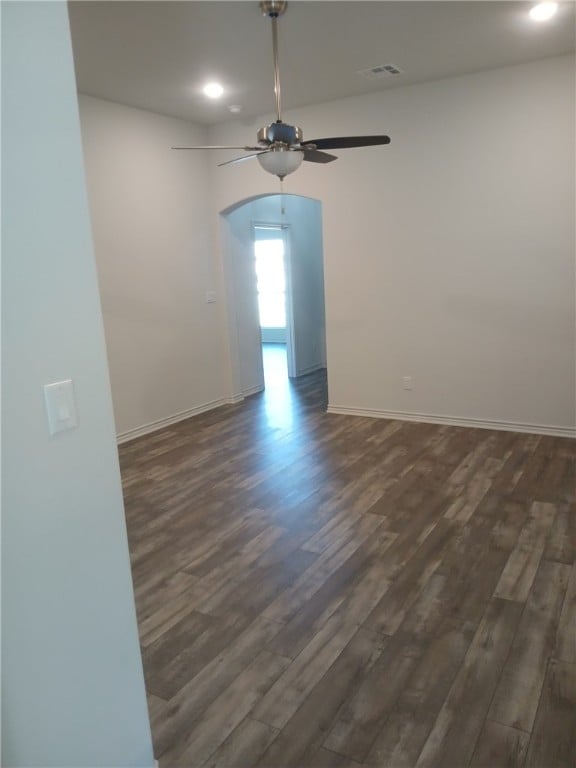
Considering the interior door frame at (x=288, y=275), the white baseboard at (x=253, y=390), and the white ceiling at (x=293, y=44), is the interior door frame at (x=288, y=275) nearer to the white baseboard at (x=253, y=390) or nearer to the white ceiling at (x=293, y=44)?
the white baseboard at (x=253, y=390)

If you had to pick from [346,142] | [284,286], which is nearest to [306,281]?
[284,286]

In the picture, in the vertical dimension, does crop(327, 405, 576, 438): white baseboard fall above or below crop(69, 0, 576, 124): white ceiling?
below

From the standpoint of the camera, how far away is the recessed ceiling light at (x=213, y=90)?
Result: 437 cm

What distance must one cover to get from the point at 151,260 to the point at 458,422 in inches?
→ 131

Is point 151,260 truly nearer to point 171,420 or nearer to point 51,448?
point 171,420

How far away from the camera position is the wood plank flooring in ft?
6.01

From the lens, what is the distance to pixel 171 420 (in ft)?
18.5

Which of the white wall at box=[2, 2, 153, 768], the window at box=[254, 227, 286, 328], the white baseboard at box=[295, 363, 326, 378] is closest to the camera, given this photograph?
the white wall at box=[2, 2, 153, 768]

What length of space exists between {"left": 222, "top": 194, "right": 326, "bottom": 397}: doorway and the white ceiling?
1390 millimetres

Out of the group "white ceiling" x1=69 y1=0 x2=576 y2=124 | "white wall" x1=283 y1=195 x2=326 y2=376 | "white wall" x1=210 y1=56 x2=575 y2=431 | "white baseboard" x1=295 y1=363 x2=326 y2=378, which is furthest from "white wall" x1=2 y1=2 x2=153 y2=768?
"white baseboard" x1=295 y1=363 x2=326 y2=378

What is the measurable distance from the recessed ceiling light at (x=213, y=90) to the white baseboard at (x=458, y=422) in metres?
3.12

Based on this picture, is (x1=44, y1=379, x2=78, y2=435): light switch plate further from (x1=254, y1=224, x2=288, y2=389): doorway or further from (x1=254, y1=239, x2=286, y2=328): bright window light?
(x1=254, y1=239, x2=286, y2=328): bright window light

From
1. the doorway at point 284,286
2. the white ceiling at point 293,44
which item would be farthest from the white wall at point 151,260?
the white ceiling at point 293,44

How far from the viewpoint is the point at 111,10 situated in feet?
9.88
